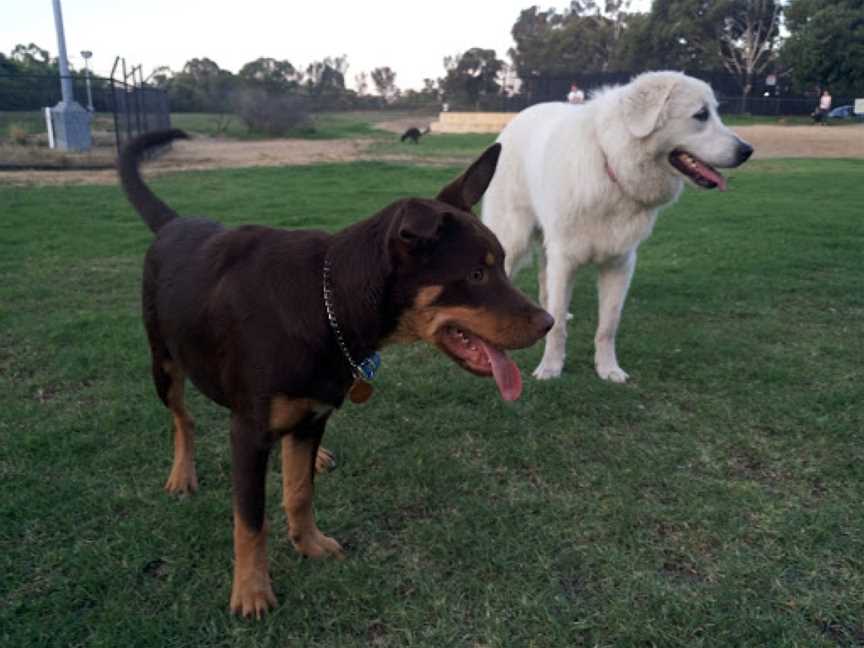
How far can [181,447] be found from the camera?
3.40m

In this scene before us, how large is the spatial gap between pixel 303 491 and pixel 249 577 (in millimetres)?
425

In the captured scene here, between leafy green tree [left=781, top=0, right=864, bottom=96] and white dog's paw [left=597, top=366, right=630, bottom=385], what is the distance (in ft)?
177

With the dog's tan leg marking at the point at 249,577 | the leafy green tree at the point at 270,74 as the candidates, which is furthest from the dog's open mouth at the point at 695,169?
the leafy green tree at the point at 270,74

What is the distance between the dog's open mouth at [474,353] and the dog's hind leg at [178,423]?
4.73ft

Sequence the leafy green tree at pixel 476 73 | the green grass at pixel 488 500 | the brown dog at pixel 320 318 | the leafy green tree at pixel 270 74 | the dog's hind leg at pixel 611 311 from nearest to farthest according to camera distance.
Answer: the brown dog at pixel 320 318
the green grass at pixel 488 500
the dog's hind leg at pixel 611 311
the leafy green tree at pixel 270 74
the leafy green tree at pixel 476 73

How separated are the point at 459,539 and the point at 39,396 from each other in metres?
3.04

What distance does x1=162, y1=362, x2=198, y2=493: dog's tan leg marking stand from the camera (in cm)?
335

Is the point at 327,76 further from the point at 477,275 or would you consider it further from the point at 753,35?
the point at 477,275

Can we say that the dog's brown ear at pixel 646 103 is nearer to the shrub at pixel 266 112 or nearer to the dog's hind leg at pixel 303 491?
the dog's hind leg at pixel 303 491

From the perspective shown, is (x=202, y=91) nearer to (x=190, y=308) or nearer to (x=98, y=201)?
(x=98, y=201)

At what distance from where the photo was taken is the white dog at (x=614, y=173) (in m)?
4.55

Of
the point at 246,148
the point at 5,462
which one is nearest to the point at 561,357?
the point at 5,462

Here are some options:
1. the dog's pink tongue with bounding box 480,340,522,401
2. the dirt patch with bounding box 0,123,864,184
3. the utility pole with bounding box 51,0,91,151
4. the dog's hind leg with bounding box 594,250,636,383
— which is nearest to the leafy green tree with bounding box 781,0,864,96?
the dirt patch with bounding box 0,123,864,184

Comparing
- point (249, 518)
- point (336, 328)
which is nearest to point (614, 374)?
point (336, 328)
